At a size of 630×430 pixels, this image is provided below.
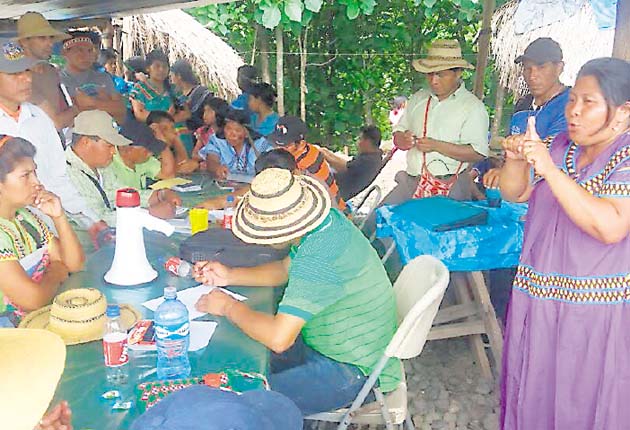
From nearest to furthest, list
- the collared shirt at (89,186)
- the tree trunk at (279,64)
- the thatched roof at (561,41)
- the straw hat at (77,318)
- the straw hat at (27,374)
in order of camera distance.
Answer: the straw hat at (27,374) → the straw hat at (77,318) → the collared shirt at (89,186) → the thatched roof at (561,41) → the tree trunk at (279,64)

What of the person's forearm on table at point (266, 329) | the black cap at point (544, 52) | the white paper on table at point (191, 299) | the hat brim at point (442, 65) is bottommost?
the white paper on table at point (191, 299)

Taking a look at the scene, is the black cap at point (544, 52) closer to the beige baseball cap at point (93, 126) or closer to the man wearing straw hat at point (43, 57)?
the beige baseball cap at point (93, 126)

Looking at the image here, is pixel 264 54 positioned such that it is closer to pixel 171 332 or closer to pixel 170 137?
pixel 170 137

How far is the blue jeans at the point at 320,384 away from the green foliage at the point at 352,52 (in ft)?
19.6

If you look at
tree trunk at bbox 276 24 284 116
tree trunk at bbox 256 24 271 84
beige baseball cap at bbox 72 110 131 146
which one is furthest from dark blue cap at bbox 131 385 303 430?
tree trunk at bbox 256 24 271 84

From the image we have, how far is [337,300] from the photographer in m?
1.89

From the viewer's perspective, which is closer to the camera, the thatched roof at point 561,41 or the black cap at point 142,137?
the black cap at point 142,137

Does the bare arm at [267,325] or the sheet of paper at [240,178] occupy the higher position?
the bare arm at [267,325]

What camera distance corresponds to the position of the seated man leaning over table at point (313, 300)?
5.97 feet

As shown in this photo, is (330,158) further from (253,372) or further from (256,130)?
(253,372)

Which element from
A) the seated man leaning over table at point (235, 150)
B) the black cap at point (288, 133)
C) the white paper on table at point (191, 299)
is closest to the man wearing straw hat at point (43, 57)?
the seated man leaning over table at point (235, 150)

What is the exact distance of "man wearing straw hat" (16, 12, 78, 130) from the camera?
4102 mm

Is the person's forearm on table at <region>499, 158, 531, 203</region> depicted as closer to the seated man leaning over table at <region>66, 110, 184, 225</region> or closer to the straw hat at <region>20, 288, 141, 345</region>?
the straw hat at <region>20, 288, 141, 345</region>

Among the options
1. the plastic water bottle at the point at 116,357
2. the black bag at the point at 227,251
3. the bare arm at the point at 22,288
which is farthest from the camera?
the black bag at the point at 227,251
